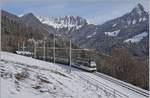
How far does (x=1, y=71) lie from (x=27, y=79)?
110 cm

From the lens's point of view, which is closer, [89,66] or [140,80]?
[89,66]

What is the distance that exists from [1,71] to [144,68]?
139 feet

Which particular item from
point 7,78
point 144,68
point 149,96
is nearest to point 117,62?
point 144,68

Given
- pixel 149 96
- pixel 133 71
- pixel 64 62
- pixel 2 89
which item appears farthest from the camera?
pixel 133 71

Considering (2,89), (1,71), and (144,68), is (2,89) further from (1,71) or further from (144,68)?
(144,68)

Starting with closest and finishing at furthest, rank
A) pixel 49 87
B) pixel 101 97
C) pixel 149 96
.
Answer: pixel 49 87 → pixel 101 97 → pixel 149 96

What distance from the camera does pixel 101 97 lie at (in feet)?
50.6

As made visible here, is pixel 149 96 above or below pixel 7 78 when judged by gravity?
below

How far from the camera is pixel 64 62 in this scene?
38.9 metres

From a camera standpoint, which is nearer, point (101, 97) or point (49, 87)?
point (49, 87)

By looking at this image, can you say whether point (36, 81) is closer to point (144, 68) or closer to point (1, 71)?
point (1, 71)

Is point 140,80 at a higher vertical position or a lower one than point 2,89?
lower

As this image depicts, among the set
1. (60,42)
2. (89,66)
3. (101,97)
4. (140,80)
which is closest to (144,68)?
(140,80)

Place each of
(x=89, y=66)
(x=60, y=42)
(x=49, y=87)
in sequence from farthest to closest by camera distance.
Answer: (x=60, y=42), (x=89, y=66), (x=49, y=87)
